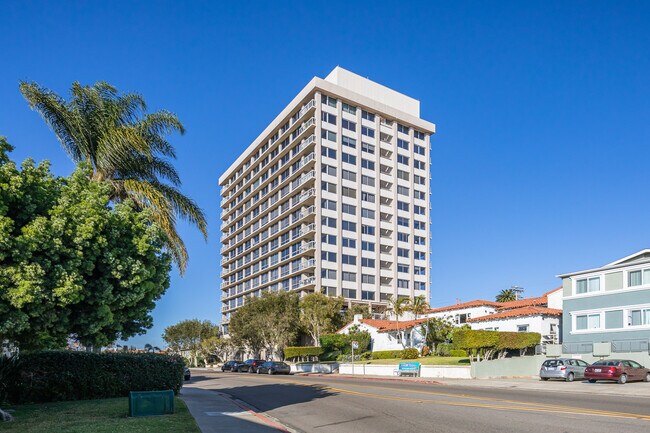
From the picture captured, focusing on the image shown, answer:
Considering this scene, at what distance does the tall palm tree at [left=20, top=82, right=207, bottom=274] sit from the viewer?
23234mm

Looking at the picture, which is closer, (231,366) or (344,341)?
(344,341)

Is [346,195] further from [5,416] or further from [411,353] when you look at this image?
[5,416]

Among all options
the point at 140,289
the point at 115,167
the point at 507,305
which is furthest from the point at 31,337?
the point at 507,305

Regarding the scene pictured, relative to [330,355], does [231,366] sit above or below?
below

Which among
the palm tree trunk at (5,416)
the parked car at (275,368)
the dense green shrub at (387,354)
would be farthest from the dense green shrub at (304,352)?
the palm tree trunk at (5,416)

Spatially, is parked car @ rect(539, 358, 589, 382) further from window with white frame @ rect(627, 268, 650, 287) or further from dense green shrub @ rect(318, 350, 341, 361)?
dense green shrub @ rect(318, 350, 341, 361)

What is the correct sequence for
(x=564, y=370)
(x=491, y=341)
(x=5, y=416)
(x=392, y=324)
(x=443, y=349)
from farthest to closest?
(x=392, y=324) < (x=443, y=349) < (x=491, y=341) < (x=564, y=370) < (x=5, y=416)

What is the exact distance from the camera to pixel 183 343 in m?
107

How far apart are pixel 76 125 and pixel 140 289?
9.94 m

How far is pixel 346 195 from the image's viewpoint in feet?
305

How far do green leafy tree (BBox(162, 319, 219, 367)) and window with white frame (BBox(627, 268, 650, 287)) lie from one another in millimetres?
76923

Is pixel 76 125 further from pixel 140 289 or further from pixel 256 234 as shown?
pixel 256 234

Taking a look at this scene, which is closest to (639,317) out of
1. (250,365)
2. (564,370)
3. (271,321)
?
(564,370)

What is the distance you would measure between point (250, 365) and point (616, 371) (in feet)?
127
